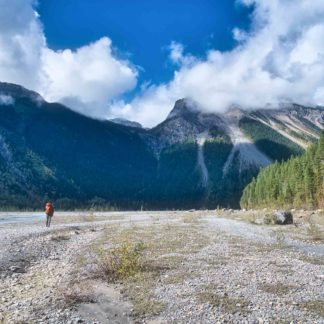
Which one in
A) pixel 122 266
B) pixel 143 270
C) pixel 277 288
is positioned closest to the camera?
pixel 277 288

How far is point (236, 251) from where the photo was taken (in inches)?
1187

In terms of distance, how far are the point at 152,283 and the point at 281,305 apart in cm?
622

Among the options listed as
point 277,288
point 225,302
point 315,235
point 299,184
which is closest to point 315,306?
point 277,288

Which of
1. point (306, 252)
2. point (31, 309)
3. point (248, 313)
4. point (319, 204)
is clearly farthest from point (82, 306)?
point (319, 204)

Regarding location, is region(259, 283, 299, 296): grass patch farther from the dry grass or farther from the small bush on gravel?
the small bush on gravel

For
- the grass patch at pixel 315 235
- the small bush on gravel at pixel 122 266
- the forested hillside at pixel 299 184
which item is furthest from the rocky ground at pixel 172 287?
the forested hillside at pixel 299 184

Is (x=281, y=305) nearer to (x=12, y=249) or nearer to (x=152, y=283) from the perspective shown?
(x=152, y=283)

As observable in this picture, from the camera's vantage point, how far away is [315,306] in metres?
15.6

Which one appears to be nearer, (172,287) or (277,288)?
(277,288)

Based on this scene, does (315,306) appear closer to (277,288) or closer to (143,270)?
(277,288)

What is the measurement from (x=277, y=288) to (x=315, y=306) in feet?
9.18

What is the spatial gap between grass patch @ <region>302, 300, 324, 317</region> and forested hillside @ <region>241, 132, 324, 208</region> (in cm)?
8118

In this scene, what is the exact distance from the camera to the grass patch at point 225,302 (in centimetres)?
1558

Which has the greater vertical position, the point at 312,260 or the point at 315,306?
the point at 312,260
